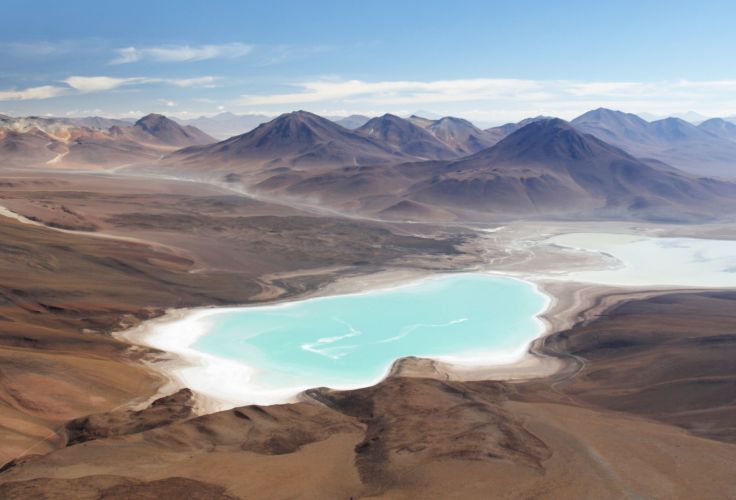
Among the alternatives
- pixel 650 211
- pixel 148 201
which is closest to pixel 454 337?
pixel 148 201

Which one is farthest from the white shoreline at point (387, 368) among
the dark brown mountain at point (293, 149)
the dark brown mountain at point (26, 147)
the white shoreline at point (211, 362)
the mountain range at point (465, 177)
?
the dark brown mountain at point (26, 147)

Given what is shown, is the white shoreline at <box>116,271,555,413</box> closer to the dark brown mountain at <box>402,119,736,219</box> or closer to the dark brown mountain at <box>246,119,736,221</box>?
the dark brown mountain at <box>246,119,736,221</box>

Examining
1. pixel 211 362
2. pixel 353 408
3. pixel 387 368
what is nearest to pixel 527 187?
pixel 387 368

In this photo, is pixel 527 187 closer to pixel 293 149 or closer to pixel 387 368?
pixel 293 149

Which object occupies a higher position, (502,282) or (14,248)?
(14,248)

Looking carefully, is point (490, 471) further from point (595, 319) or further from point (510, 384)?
point (595, 319)
